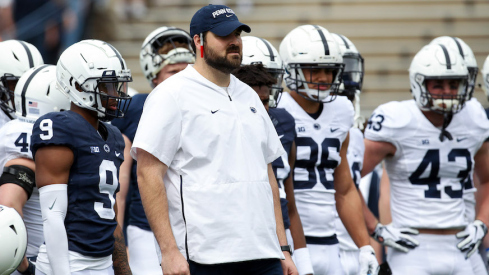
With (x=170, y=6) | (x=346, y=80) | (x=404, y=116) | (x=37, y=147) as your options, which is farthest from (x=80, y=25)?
(x=37, y=147)

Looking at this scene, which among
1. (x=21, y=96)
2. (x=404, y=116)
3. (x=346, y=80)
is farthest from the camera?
(x=346, y=80)

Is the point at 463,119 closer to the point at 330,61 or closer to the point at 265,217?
the point at 330,61

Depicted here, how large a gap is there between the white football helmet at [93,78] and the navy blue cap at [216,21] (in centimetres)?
54

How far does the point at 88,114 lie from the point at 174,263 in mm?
953

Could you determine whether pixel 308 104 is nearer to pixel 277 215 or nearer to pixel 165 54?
pixel 165 54

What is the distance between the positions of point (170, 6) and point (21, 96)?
788 centimetres

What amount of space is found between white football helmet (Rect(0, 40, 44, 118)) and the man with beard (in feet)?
5.51

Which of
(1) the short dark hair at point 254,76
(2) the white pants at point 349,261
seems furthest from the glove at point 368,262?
(1) the short dark hair at point 254,76

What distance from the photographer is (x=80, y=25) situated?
34.5ft

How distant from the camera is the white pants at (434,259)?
17.2ft

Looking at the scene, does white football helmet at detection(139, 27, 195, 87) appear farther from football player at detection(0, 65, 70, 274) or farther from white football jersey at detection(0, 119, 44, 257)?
white football jersey at detection(0, 119, 44, 257)

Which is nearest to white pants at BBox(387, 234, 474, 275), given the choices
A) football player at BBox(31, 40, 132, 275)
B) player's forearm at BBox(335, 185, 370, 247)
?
player's forearm at BBox(335, 185, 370, 247)

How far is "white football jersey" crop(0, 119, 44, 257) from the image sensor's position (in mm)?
3953

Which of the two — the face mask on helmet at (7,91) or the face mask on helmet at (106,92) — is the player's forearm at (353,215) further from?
the face mask on helmet at (7,91)
